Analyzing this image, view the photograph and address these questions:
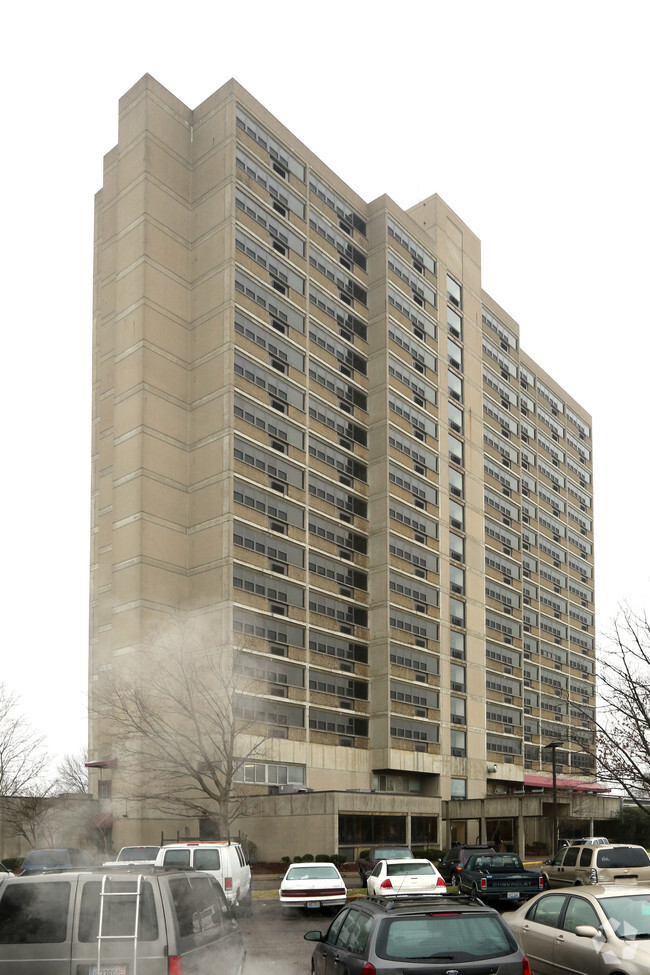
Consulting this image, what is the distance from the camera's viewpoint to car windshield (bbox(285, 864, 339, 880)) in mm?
25891

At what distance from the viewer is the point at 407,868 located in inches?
1008

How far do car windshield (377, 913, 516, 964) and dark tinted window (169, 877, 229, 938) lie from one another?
1707mm

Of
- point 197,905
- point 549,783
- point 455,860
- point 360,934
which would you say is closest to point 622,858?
point 455,860

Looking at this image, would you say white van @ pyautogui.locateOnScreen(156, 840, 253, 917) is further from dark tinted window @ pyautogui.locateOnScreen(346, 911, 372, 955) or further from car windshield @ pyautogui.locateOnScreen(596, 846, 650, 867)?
dark tinted window @ pyautogui.locateOnScreen(346, 911, 372, 955)

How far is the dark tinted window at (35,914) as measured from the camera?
9.04 meters

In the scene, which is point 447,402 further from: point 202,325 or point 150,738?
point 150,738

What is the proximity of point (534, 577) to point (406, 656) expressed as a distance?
28434 mm

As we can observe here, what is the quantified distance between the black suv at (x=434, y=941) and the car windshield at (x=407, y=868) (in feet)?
52.1

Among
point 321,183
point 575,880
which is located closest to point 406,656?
point 321,183

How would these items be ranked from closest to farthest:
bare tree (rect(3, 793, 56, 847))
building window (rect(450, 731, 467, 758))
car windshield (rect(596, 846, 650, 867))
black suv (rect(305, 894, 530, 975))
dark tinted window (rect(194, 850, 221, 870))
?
black suv (rect(305, 894, 530, 975)) → dark tinted window (rect(194, 850, 221, 870)) → car windshield (rect(596, 846, 650, 867)) → bare tree (rect(3, 793, 56, 847)) → building window (rect(450, 731, 467, 758))

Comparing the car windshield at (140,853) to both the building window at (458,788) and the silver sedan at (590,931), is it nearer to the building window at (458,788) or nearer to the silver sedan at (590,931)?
the silver sedan at (590,931)

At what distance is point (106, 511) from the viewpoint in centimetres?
5969

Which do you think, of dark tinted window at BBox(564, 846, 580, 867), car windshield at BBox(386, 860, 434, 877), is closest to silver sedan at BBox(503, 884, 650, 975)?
dark tinted window at BBox(564, 846, 580, 867)

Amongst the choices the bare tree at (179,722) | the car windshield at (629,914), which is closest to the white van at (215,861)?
the car windshield at (629,914)
